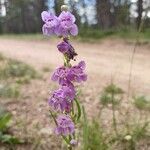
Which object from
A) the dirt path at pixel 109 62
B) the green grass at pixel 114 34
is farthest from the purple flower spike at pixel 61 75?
the green grass at pixel 114 34

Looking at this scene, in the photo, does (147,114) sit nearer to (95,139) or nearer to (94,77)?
(95,139)

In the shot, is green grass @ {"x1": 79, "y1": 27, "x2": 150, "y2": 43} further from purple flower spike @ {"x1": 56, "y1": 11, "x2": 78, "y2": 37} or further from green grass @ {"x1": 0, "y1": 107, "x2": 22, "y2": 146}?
purple flower spike @ {"x1": 56, "y1": 11, "x2": 78, "y2": 37}

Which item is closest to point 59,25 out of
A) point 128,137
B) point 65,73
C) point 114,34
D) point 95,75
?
point 65,73

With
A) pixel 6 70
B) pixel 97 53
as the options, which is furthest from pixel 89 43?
pixel 6 70

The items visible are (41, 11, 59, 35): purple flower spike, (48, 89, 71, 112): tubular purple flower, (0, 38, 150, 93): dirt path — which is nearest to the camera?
(41, 11, 59, 35): purple flower spike

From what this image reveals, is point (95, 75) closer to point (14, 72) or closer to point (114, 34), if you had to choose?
point (14, 72)

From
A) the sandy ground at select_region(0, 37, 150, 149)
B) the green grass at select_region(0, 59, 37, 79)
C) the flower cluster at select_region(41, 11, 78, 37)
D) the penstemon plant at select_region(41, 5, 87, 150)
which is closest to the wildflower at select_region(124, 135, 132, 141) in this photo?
the sandy ground at select_region(0, 37, 150, 149)

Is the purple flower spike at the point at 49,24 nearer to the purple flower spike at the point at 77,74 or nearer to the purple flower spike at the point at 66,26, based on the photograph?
the purple flower spike at the point at 66,26
